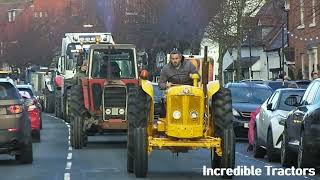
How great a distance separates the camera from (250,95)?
27.2 m

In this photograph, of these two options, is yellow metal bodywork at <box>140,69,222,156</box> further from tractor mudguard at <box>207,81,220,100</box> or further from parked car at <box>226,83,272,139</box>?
parked car at <box>226,83,272,139</box>

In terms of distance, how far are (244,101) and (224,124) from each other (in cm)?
1240

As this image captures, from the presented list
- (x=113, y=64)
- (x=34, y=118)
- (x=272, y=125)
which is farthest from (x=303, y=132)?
(x=34, y=118)

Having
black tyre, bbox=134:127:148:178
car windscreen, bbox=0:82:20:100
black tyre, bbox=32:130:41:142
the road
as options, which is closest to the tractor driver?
black tyre, bbox=134:127:148:178

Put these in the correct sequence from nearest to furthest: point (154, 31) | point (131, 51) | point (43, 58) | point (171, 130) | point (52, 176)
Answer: point (171, 130), point (52, 176), point (131, 51), point (154, 31), point (43, 58)

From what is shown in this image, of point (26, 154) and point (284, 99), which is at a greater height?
point (284, 99)

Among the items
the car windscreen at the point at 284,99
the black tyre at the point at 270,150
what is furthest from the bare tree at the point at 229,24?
the black tyre at the point at 270,150

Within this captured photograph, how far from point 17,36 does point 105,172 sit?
86483 millimetres

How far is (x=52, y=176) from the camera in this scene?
15.5 meters

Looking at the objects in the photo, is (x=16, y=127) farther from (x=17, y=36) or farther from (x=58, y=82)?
(x=17, y=36)

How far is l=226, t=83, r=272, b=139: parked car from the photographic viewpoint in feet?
83.4

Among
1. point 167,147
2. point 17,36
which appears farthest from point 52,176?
point 17,36

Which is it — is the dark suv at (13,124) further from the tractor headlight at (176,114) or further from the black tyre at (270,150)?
the black tyre at (270,150)

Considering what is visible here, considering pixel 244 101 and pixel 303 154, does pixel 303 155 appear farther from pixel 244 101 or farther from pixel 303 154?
pixel 244 101
